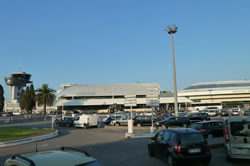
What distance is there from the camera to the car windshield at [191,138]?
778cm

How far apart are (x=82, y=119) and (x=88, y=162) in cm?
2562

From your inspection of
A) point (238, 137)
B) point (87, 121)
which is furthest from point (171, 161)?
point (87, 121)

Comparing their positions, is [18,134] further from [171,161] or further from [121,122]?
[171,161]

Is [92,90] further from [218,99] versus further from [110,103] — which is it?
[218,99]

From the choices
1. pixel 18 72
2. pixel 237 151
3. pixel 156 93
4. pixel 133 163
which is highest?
pixel 18 72

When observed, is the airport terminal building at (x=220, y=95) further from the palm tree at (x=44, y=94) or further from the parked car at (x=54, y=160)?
the parked car at (x=54, y=160)

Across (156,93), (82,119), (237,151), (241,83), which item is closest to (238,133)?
(237,151)

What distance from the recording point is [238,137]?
7980 mm

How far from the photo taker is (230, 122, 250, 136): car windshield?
7.92 meters

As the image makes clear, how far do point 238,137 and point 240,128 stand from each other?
37 centimetres

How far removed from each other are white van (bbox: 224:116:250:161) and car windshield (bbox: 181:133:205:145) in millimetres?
1191

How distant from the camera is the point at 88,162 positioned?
12.6 ft

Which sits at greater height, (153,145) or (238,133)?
(238,133)

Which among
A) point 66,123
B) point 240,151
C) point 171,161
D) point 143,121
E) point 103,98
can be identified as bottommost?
point 66,123
